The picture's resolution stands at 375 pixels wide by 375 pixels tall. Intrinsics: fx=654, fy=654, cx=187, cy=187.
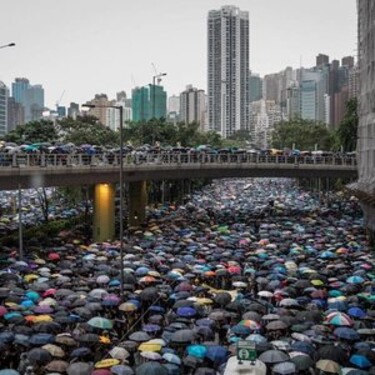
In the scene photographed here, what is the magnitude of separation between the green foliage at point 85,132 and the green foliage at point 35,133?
181 cm

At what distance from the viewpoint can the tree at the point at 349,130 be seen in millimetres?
83625

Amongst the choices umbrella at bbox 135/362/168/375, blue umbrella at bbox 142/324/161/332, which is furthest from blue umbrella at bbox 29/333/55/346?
umbrella at bbox 135/362/168/375

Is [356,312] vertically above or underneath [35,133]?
underneath

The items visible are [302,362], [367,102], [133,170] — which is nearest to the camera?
[302,362]

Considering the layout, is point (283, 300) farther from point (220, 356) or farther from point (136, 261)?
point (136, 261)

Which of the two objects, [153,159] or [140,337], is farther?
[153,159]

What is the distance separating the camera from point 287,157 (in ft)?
214

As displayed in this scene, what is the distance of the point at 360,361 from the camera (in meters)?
17.1

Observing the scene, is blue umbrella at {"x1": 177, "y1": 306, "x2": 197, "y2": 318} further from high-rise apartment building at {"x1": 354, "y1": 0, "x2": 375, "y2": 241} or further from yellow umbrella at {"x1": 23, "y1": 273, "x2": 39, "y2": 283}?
high-rise apartment building at {"x1": 354, "y1": 0, "x2": 375, "y2": 241}

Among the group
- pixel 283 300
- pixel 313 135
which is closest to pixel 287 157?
pixel 283 300

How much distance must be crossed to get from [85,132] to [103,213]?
31685 millimetres

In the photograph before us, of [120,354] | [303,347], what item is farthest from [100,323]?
[303,347]

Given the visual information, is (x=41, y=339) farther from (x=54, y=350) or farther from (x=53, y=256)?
(x=53, y=256)

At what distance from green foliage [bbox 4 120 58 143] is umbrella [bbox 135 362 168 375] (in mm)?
60014
